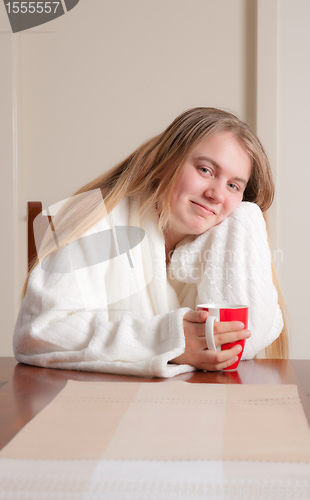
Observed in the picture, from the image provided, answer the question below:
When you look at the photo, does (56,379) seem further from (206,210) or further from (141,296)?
(206,210)

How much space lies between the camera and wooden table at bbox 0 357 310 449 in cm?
54

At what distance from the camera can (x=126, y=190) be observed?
3.85 ft

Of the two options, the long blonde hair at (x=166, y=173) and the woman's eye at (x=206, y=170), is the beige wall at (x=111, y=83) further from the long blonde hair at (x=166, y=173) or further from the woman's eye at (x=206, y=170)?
the woman's eye at (x=206, y=170)

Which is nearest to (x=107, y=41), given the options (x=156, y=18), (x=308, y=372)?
(x=156, y=18)

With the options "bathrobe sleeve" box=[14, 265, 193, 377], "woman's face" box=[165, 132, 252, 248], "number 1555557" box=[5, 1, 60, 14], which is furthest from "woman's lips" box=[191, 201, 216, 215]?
"number 1555557" box=[5, 1, 60, 14]

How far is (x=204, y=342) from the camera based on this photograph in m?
0.77

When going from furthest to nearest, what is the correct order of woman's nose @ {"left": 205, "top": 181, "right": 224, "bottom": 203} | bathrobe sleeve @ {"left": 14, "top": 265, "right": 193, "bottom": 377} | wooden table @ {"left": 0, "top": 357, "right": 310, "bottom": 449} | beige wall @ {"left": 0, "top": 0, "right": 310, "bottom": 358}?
beige wall @ {"left": 0, "top": 0, "right": 310, "bottom": 358} < woman's nose @ {"left": 205, "top": 181, "right": 224, "bottom": 203} < bathrobe sleeve @ {"left": 14, "top": 265, "right": 193, "bottom": 377} < wooden table @ {"left": 0, "top": 357, "right": 310, "bottom": 449}

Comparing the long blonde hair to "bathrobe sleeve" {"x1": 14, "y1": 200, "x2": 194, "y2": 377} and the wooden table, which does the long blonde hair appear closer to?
"bathrobe sleeve" {"x1": 14, "y1": 200, "x2": 194, "y2": 377}

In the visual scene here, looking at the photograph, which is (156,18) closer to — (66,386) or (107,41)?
(107,41)

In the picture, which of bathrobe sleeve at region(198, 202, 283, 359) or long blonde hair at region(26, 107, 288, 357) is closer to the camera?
bathrobe sleeve at region(198, 202, 283, 359)

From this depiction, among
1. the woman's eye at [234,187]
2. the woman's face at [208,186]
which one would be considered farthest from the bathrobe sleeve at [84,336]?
the woman's eye at [234,187]

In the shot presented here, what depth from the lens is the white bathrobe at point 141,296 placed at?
781mm

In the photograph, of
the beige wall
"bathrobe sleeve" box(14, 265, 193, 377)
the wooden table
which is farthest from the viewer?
the beige wall

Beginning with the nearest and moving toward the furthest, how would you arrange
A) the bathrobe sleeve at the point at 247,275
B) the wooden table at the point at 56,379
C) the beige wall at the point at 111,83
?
the wooden table at the point at 56,379, the bathrobe sleeve at the point at 247,275, the beige wall at the point at 111,83
